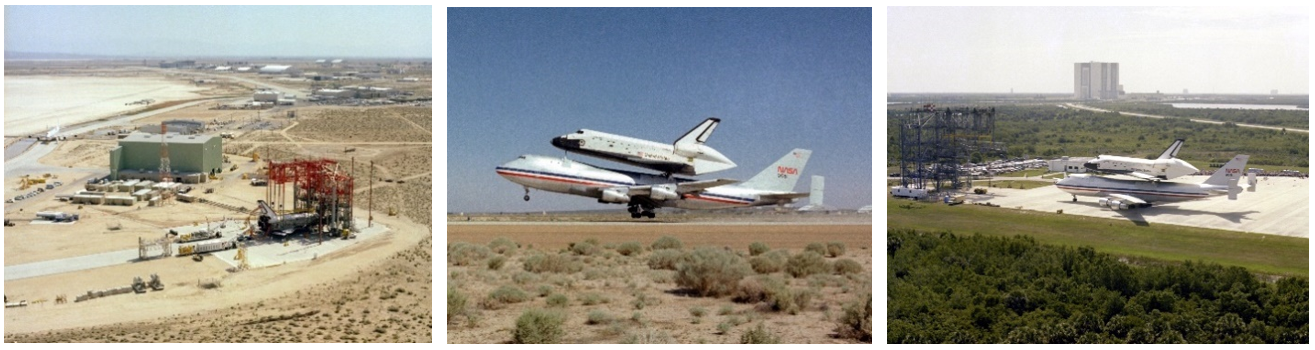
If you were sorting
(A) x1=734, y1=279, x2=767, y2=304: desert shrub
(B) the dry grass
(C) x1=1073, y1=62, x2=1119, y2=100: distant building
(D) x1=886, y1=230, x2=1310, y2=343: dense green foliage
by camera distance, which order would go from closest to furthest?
(B) the dry grass < (A) x1=734, y1=279, x2=767, y2=304: desert shrub < (D) x1=886, y1=230, x2=1310, y2=343: dense green foliage < (C) x1=1073, y1=62, x2=1119, y2=100: distant building

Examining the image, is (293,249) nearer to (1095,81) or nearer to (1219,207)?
(1095,81)

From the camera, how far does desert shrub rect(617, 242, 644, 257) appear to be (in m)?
11.9

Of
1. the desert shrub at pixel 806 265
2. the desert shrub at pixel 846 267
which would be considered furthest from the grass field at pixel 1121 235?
the desert shrub at pixel 806 265

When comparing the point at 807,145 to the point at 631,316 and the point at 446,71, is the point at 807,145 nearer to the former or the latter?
the point at 631,316

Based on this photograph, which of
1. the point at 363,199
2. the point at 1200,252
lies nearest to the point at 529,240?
the point at 363,199

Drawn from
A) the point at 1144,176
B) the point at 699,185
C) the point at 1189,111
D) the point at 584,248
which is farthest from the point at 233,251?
the point at 1189,111

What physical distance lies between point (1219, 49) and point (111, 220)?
10590 mm

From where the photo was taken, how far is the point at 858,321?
37.7 feet

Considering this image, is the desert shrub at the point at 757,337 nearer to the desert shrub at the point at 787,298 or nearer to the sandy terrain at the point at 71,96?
the desert shrub at the point at 787,298

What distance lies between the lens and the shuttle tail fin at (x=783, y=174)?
1152 centimetres

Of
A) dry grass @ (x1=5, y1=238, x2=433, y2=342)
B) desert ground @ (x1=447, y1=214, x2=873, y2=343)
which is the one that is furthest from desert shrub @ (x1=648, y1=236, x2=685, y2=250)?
dry grass @ (x1=5, y1=238, x2=433, y2=342)

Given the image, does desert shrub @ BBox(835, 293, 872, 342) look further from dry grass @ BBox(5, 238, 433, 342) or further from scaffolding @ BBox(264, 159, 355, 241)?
scaffolding @ BBox(264, 159, 355, 241)

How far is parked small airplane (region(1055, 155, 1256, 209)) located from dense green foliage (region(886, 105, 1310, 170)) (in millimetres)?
169

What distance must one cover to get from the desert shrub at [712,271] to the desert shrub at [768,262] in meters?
0.11
